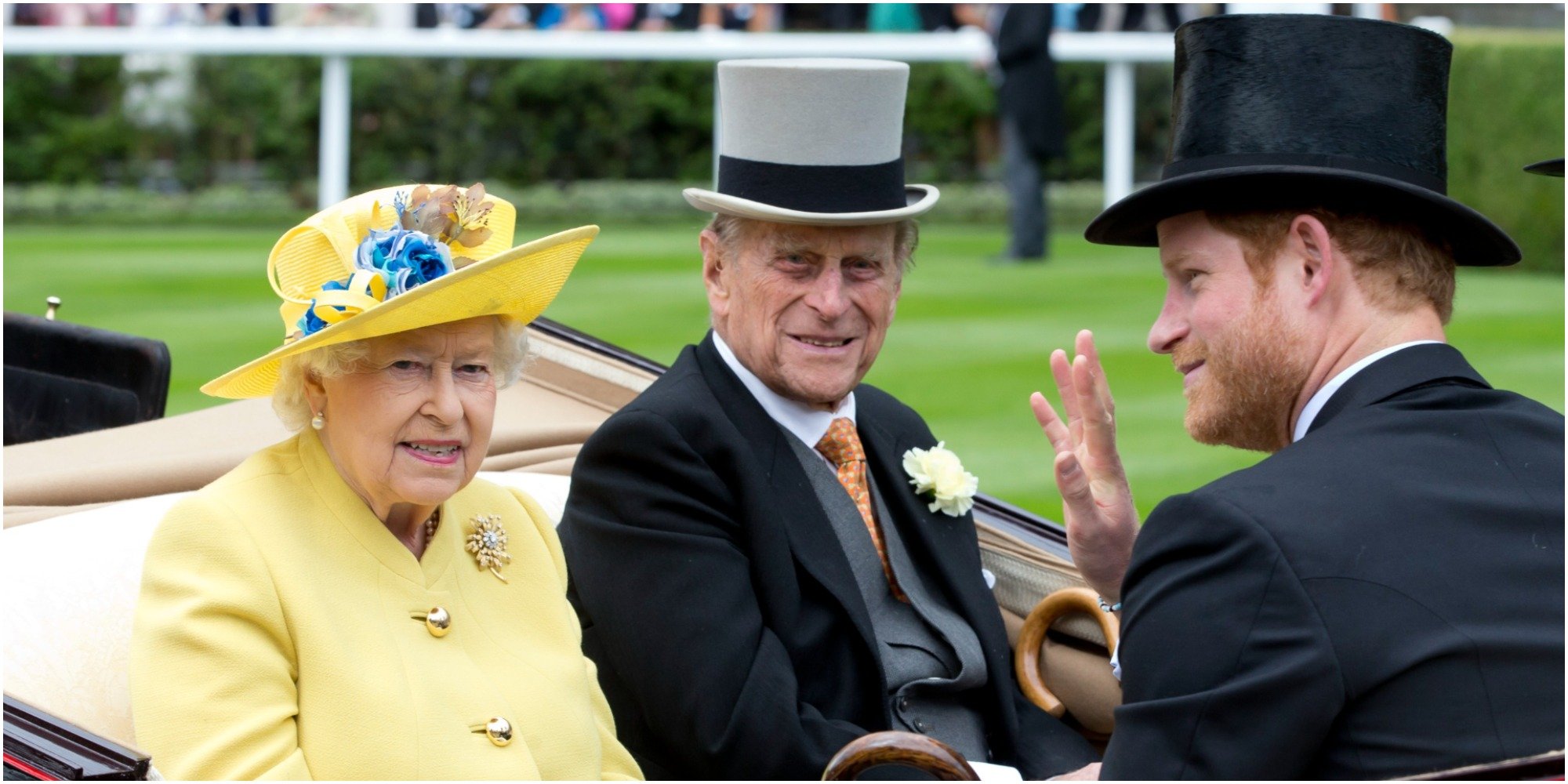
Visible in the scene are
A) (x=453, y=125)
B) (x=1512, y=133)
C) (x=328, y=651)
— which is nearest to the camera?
(x=328, y=651)

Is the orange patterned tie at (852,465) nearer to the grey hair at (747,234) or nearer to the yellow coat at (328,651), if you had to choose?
the grey hair at (747,234)

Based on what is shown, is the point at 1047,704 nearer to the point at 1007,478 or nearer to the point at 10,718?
the point at 10,718

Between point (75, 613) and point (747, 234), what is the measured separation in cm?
123

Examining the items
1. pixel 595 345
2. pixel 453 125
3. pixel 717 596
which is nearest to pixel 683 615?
pixel 717 596

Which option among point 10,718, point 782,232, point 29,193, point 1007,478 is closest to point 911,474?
point 782,232

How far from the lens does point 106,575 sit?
2783mm

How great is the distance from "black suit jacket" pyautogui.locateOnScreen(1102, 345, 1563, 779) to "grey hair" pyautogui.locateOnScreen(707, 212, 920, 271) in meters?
1.10

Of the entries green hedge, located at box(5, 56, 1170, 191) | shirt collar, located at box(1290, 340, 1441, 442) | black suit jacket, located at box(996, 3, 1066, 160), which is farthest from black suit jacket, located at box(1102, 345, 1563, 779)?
green hedge, located at box(5, 56, 1170, 191)

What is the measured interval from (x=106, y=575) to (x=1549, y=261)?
14190 mm

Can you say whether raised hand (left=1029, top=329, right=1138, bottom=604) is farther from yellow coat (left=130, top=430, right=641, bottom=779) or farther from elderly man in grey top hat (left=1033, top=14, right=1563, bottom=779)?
yellow coat (left=130, top=430, right=641, bottom=779)

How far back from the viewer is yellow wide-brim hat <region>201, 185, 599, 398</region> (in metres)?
2.35

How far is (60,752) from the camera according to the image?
209 cm

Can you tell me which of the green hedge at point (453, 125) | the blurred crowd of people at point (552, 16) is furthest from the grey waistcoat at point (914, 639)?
the green hedge at point (453, 125)

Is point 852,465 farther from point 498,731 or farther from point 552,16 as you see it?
point 552,16
